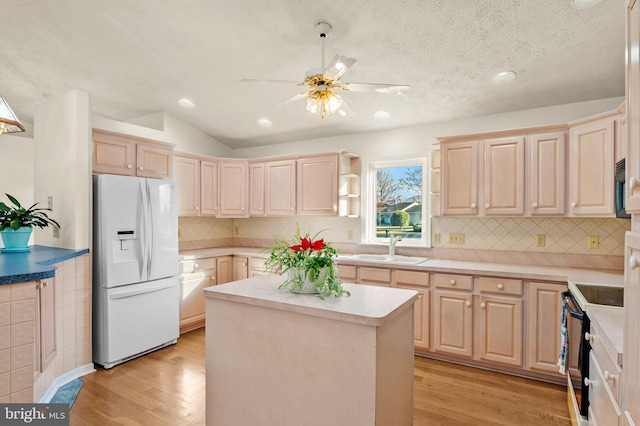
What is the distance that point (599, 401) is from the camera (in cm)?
158

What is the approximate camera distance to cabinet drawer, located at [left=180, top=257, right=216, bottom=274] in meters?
4.08

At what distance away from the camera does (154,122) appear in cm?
455

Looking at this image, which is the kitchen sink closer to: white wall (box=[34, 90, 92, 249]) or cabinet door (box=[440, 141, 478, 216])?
cabinet door (box=[440, 141, 478, 216])

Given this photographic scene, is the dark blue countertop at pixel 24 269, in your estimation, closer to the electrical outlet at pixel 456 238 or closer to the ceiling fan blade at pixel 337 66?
the ceiling fan blade at pixel 337 66

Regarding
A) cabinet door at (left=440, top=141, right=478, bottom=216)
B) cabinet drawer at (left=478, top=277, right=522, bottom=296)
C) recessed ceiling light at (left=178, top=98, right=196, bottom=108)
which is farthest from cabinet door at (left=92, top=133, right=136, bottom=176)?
cabinet drawer at (left=478, top=277, right=522, bottom=296)

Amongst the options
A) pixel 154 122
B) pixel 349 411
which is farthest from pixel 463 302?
pixel 154 122

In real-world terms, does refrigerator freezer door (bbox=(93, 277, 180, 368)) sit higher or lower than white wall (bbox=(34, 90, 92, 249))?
lower

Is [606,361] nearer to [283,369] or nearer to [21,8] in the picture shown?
[283,369]

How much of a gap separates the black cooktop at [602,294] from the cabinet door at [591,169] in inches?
23.0

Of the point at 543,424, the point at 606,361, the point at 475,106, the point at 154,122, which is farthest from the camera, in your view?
the point at 154,122

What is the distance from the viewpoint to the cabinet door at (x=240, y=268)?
4605 mm

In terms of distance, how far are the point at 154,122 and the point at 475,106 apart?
3.86 metres

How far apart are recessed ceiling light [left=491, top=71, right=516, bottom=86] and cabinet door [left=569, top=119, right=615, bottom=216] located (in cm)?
67

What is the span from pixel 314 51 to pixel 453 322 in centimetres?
271
